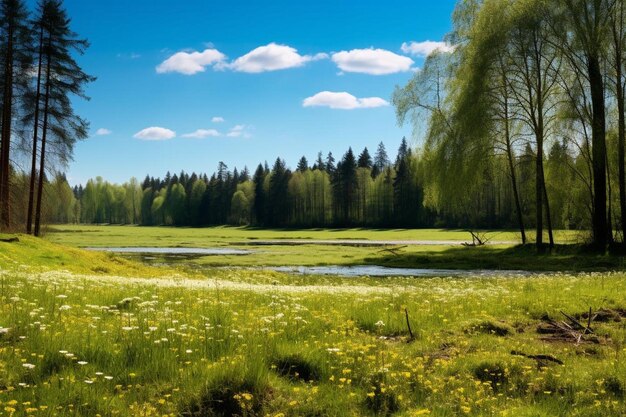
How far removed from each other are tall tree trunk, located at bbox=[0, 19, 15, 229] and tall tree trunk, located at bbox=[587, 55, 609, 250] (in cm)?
4156

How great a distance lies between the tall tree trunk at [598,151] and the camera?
34781 millimetres

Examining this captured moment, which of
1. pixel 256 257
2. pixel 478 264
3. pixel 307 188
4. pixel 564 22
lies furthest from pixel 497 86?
pixel 307 188

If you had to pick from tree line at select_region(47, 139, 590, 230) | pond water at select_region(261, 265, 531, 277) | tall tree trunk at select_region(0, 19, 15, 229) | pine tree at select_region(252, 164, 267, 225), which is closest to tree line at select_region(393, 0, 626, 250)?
pond water at select_region(261, 265, 531, 277)

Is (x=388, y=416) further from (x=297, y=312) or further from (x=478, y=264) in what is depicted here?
(x=478, y=264)

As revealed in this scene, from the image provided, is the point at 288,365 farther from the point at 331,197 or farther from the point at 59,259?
the point at 331,197

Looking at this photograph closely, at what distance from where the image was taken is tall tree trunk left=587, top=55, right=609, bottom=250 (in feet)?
114

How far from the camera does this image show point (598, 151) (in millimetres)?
34688

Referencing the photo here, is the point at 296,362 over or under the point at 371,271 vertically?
over

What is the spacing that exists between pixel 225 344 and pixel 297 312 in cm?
349

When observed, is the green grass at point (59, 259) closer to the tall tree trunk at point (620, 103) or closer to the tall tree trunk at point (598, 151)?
the tall tree trunk at point (598, 151)

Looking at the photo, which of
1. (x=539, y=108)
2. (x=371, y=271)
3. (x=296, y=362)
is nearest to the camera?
(x=296, y=362)

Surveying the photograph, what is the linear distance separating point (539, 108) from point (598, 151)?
18.6ft

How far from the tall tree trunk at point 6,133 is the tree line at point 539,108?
3355cm

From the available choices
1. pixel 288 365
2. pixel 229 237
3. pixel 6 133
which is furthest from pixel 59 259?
pixel 229 237
